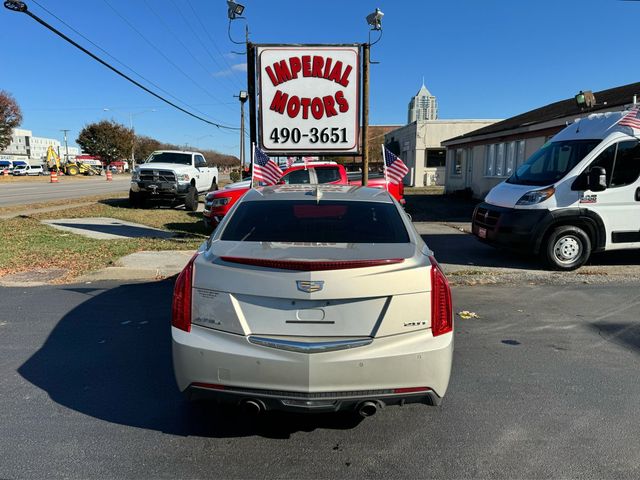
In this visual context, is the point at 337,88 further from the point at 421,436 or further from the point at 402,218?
the point at 421,436

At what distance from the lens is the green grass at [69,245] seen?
8461mm

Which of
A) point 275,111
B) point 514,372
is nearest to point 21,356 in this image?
point 514,372

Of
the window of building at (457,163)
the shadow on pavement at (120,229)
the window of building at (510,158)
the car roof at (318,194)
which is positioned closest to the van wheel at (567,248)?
the car roof at (318,194)

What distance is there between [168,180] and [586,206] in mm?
14020

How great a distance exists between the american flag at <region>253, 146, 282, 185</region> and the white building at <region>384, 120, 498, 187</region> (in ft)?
74.5

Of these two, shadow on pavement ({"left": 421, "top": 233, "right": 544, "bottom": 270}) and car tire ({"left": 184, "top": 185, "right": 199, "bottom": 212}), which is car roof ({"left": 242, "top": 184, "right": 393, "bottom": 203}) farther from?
car tire ({"left": 184, "top": 185, "right": 199, "bottom": 212})

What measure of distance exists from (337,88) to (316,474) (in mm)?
8619

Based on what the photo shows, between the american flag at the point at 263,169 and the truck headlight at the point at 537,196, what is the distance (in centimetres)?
509

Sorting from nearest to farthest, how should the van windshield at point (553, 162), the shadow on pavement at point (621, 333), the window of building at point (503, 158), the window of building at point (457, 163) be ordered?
Answer: the shadow on pavement at point (621, 333), the van windshield at point (553, 162), the window of building at point (503, 158), the window of building at point (457, 163)

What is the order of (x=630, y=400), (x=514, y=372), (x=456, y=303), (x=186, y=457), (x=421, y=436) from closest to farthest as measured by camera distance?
(x=186, y=457) < (x=421, y=436) < (x=630, y=400) < (x=514, y=372) < (x=456, y=303)

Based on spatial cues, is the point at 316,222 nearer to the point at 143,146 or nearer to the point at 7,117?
the point at 7,117

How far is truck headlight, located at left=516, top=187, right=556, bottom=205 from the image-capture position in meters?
8.05

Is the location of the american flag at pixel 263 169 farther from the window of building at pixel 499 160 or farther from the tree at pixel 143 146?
the tree at pixel 143 146

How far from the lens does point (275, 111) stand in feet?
33.6
